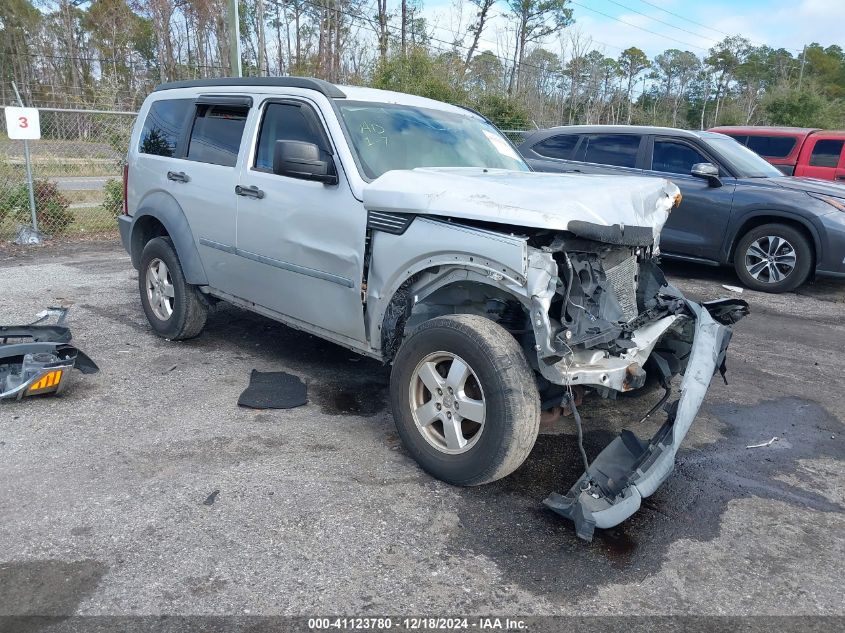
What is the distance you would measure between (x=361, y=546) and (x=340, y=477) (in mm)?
635

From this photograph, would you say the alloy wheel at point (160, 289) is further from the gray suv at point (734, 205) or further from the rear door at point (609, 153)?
the rear door at point (609, 153)

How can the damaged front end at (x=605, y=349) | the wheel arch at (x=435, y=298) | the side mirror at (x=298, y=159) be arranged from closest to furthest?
the damaged front end at (x=605, y=349) → the wheel arch at (x=435, y=298) → the side mirror at (x=298, y=159)

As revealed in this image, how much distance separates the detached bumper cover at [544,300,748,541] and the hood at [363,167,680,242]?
30.6 inches

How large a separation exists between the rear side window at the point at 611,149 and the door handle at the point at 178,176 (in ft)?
19.1

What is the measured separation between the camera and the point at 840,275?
779 centimetres

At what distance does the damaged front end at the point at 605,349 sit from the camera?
A: 3.05m

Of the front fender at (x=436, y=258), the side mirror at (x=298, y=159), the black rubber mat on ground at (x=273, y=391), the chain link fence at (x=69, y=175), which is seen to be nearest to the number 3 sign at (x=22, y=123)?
the chain link fence at (x=69, y=175)

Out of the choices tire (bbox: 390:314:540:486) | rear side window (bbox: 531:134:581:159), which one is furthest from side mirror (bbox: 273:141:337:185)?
rear side window (bbox: 531:134:581:159)

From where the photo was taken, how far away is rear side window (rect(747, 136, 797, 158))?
12.1 metres

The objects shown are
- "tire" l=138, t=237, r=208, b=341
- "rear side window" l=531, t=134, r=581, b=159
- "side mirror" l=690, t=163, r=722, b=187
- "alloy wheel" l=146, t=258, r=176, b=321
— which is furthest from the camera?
"rear side window" l=531, t=134, r=581, b=159

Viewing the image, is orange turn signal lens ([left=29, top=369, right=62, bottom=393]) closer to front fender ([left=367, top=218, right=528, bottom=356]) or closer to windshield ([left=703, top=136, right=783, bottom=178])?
front fender ([left=367, top=218, right=528, bottom=356])

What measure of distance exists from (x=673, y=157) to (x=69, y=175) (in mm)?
11320

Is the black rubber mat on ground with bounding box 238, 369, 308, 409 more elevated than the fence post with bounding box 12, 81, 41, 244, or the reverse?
the fence post with bounding box 12, 81, 41, 244

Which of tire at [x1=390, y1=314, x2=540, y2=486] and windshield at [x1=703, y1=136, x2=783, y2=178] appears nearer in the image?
tire at [x1=390, y1=314, x2=540, y2=486]
